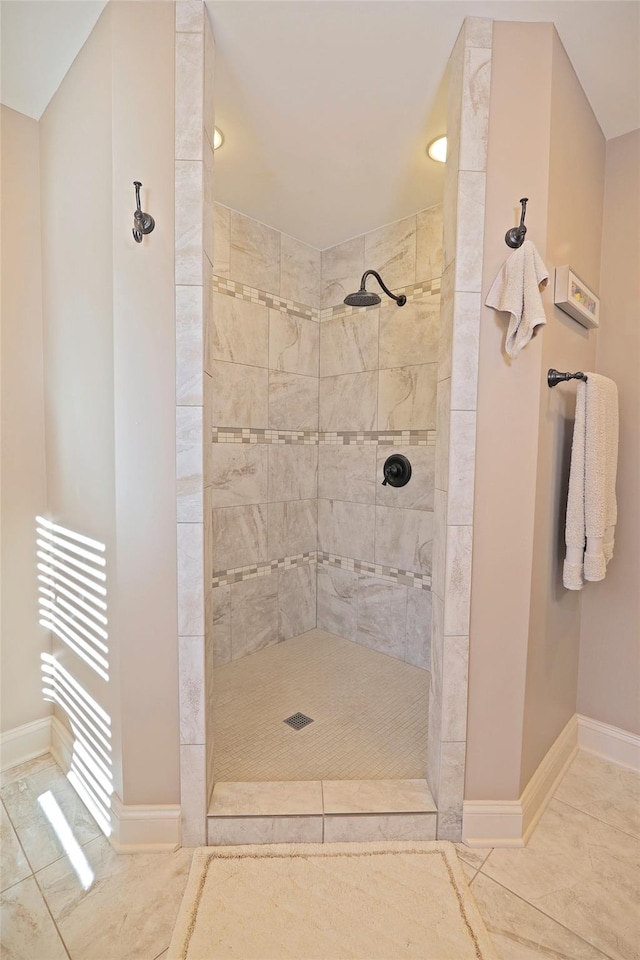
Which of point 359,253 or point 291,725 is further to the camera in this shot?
point 359,253

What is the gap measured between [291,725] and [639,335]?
211cm

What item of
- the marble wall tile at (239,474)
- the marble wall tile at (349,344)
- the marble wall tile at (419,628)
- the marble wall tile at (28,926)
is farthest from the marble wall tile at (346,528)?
the marble wall tile at (28,926)

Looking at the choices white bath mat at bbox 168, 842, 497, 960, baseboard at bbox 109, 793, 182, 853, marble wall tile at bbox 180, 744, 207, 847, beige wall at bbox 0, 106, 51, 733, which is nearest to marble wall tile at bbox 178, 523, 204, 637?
marble wall tile at bbox 180, 744, 207, 847

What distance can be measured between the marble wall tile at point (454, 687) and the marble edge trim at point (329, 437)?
119 centimetres

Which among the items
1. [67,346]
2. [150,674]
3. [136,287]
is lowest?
[150,674]

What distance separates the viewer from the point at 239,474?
243 centimetres

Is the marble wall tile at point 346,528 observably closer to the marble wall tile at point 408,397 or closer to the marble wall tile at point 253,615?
the marble wall tile at point 253,615

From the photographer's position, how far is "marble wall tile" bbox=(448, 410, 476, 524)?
1319 mm

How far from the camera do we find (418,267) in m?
2.35

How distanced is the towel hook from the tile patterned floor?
6.06 feet

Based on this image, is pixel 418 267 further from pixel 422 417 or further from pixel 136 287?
pixel 136 287

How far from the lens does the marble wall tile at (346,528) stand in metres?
2.62

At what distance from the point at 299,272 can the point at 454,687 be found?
236 centimetres

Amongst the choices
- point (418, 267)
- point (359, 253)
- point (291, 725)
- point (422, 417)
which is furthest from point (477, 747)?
point (359, 253)
